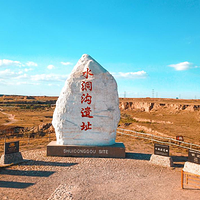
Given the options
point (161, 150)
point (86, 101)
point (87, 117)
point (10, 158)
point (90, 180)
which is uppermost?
point (86, 101)

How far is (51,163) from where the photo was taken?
1229 cm

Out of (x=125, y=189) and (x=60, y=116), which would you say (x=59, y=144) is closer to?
(x=60, y=116)

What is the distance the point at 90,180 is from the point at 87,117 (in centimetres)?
472

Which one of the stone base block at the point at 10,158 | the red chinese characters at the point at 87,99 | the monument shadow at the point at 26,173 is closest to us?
the monument shadow at the point at 26,173

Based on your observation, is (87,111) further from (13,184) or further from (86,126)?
(13,184)

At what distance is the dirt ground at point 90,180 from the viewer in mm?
8516

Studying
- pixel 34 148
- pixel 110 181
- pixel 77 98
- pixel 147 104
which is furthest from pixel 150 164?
pixel 147 104

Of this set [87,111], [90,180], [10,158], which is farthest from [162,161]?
[10,158]

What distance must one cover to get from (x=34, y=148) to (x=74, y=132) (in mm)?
4959

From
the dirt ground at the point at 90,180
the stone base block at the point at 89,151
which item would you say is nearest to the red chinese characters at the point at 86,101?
the stone base block at the point at 89,151

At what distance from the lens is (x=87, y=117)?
13727 mm

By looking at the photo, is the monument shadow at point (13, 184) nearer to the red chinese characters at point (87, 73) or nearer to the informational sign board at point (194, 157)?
the red chinese characters at point (87, 73)

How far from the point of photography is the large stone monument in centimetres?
1362

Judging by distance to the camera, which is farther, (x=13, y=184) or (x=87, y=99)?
(x=87, y=99)
